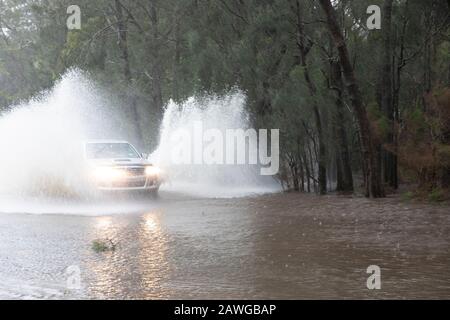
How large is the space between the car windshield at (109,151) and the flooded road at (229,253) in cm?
328

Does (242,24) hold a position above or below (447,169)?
above

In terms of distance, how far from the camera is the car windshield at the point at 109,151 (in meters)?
16.6

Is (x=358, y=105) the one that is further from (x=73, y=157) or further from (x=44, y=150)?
(x=44, y=150)

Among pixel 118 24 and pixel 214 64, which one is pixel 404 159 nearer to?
pixel 214 64

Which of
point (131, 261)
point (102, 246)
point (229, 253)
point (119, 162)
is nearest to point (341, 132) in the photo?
point (119, 162)

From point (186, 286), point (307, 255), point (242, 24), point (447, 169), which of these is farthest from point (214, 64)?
point (186, 286)

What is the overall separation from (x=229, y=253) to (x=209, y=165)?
15.7m

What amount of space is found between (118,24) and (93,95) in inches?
158

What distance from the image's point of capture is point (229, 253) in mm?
8570

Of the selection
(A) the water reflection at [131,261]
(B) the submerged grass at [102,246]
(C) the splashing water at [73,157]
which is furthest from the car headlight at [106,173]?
(B) the submerged grass at [102,246]

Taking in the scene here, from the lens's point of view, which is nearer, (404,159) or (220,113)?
(404,159)

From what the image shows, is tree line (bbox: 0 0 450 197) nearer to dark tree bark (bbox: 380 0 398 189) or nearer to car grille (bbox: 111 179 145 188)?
dark tree bark (bbox: 380 0 398 189)

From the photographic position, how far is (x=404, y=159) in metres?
16.2
